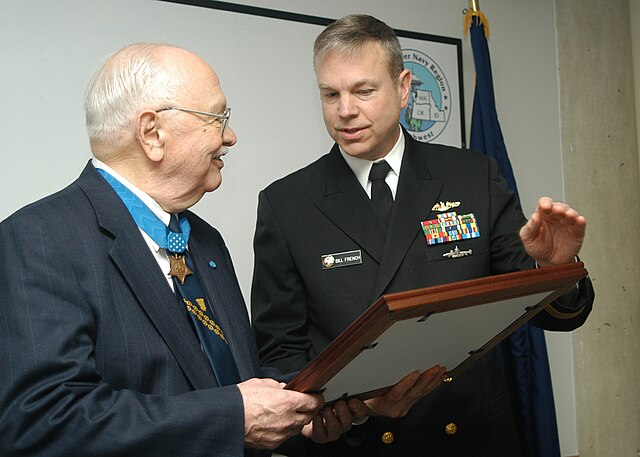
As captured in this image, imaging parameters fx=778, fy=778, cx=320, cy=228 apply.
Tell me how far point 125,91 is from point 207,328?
1.74ft

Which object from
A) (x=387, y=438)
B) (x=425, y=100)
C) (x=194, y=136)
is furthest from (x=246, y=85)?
(x=387, y=438)

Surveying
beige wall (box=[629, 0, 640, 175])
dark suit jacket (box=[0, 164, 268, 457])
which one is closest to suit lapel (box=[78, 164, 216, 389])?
dark suit jacket (box=[0, 164, 268, 457])

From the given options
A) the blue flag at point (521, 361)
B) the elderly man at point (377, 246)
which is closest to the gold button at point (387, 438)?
the elderly man at point (377, 246)

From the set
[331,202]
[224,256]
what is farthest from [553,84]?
[224,256]

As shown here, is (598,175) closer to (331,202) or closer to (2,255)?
(331,202)

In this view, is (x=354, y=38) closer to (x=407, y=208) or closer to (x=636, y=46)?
(x=407, y=208)

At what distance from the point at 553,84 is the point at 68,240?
3276 millimetres

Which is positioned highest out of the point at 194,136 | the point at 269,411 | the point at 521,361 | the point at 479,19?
the point at 479,19

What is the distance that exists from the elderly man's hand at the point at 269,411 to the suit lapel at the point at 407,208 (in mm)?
616

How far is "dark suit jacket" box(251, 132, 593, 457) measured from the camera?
2.10 metres

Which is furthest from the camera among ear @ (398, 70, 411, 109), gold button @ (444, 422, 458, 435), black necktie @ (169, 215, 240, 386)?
ear @ (398, 70, 411, 109)

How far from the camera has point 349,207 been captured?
221cm

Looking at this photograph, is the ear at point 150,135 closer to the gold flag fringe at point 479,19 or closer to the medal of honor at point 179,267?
the medal of honor at point 179,267

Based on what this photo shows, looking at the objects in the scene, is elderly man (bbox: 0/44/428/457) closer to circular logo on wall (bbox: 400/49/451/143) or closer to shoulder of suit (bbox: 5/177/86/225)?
shoulder of suit (bbox: 5/177/86/225)
